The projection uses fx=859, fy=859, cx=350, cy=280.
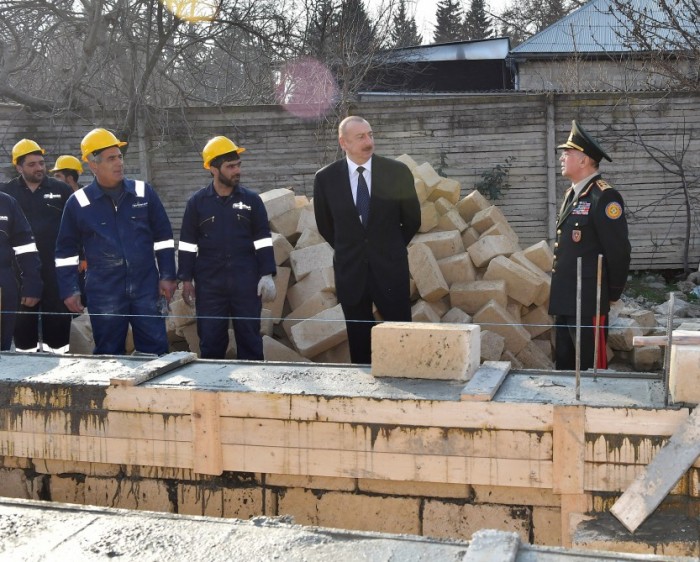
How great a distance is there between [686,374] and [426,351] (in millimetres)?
1320

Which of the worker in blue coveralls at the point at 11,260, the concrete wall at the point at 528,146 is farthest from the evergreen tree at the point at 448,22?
the worker in blue coveralls at the point at 11,260

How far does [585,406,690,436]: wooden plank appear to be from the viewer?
3920mm

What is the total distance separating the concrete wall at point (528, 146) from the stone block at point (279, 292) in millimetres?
4162

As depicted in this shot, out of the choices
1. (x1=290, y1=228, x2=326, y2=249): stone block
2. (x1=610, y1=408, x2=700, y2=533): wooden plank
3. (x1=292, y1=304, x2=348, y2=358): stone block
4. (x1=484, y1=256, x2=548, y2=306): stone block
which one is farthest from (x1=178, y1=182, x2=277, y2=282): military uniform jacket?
(x1=610, y1=408, x2=700, y2=533): wooden plank

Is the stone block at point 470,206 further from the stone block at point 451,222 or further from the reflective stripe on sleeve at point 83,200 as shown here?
the reflective stripe on sleeve at point 83,200

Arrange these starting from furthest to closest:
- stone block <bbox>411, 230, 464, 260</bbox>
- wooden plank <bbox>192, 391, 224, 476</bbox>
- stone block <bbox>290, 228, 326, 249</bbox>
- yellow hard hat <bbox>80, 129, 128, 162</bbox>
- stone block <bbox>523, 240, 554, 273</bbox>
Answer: stone block <bbox>523, 240, 554, 273</bbox>
stone block <bbox>290, 228, 326, 249</bbox>
stone block <bbox>411, 230, 464, 260</bbox>
yellow hard hat <bbox>80, 129, 128, 162</bbox>
wooden plank <bbox>192, 391, 224, 476</bbox>

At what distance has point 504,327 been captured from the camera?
7.11m

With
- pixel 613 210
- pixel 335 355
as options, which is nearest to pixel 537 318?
pixel 335 355

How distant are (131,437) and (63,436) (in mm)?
444

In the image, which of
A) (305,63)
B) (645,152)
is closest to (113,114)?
(305,63)

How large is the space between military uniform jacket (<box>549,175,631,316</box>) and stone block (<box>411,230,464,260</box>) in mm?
2105

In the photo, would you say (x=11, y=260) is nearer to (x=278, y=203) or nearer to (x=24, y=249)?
(x=24, y=249)

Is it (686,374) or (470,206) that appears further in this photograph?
(470,206)

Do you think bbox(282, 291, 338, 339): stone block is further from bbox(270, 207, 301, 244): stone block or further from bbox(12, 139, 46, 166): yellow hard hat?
bbox(12, 139, 46, 166): yellow hard hat
